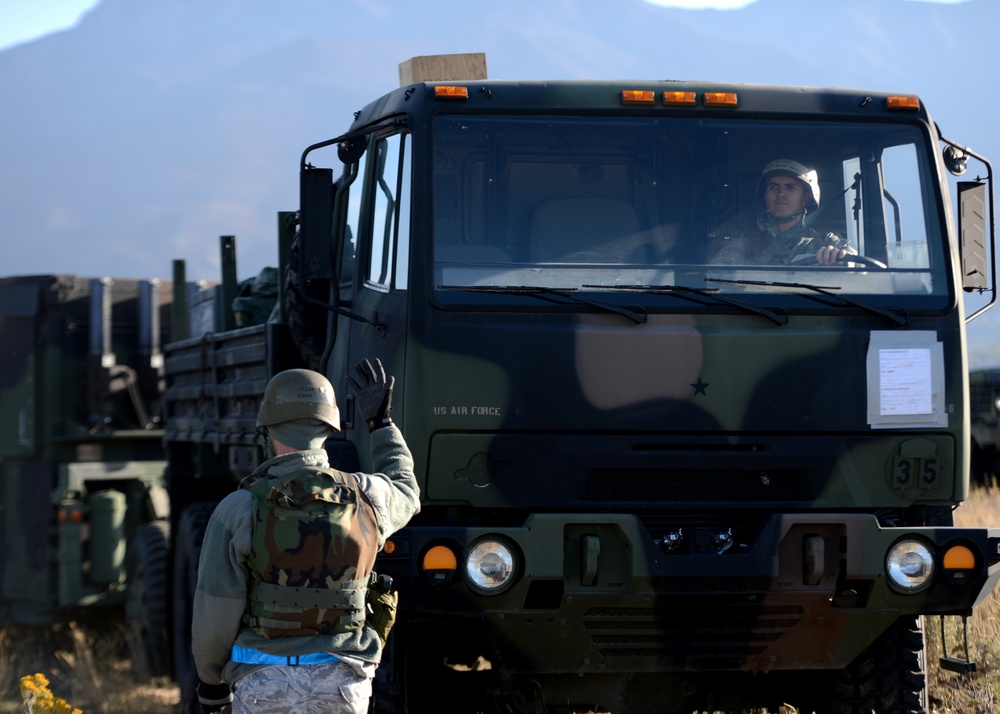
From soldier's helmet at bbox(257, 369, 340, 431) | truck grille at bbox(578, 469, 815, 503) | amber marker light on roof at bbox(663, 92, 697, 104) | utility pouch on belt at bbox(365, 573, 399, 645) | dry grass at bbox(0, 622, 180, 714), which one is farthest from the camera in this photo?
dry grass at bbox(0, 622, 180, 714)

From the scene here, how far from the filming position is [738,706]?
589 centimetres

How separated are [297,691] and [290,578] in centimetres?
31

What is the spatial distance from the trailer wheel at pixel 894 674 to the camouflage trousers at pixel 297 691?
2601 millimetres

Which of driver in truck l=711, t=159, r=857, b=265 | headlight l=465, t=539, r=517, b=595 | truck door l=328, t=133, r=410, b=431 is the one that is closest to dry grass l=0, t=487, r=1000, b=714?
headlight l=465, t=539, r=517, b=595

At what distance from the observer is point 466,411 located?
5.11 metres

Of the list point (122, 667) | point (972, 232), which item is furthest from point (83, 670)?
point (972, 232)

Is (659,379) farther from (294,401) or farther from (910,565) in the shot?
(294,401)

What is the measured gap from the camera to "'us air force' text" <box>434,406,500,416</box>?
508 cm

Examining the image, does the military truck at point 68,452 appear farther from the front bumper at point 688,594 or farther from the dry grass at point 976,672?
the front bumper at point 688,594

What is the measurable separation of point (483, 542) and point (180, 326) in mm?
6146

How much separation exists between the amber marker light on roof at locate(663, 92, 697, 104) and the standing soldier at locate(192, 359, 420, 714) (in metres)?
2.19

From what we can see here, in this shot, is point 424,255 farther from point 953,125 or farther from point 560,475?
point 953,125

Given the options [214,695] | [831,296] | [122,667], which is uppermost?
[831,296]

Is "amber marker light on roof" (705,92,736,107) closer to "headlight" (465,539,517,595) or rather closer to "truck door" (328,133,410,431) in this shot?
"truck door" (328,133,410,431)
